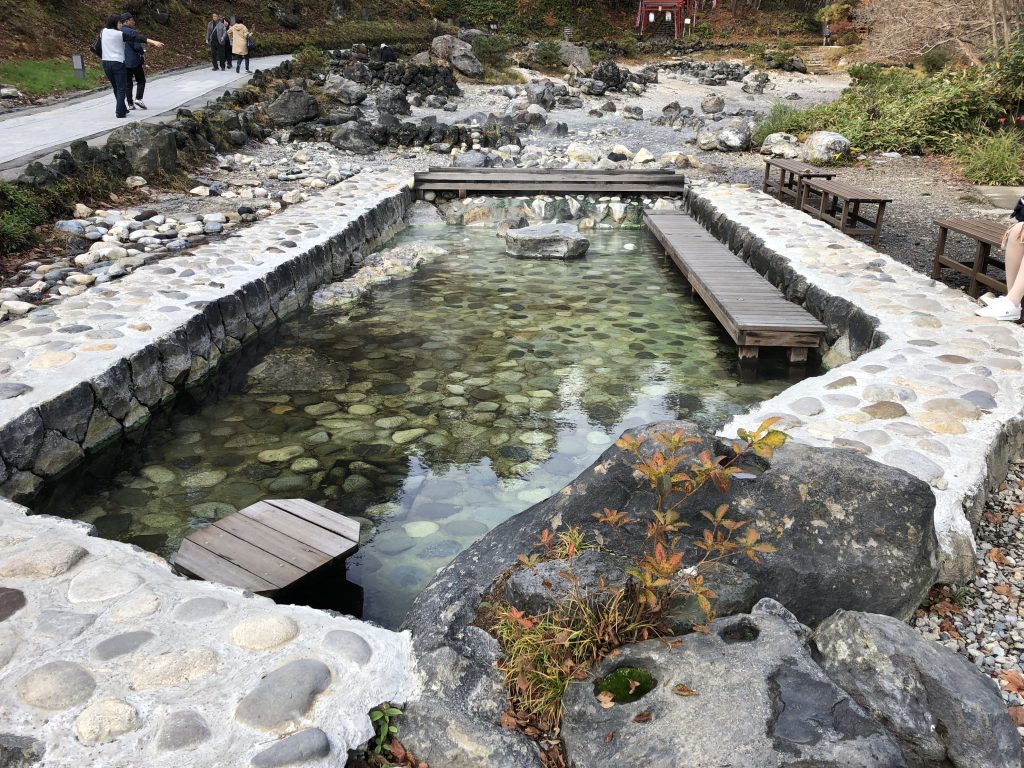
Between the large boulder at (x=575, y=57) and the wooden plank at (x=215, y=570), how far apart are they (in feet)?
91.7

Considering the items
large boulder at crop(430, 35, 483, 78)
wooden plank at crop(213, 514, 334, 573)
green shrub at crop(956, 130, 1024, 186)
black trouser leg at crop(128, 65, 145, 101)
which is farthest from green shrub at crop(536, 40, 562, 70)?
wooden plank at crop(213, 514, 334, 573)

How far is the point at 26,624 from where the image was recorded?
264 cm

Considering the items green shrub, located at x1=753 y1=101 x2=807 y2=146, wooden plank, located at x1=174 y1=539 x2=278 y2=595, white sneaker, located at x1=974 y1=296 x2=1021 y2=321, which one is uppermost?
green shrub, located at x1=753 y1=101 x2=807 y2=146

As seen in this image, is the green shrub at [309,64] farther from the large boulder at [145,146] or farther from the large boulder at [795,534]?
the large boulder at [795,534]

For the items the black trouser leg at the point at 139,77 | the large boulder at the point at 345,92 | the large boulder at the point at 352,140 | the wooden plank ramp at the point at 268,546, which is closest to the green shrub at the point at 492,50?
the large boulder at the point at 345,92

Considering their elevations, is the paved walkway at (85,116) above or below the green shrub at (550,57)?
below

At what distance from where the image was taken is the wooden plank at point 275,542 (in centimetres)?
345

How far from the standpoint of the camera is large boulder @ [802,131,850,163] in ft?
44.1

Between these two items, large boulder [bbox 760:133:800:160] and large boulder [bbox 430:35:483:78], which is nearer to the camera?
large boulder [bbox 760:133:800:160]

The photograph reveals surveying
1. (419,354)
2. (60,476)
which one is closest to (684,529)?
(60,476)

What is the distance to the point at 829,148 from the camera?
13492 mm

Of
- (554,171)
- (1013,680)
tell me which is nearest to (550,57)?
(554,171)

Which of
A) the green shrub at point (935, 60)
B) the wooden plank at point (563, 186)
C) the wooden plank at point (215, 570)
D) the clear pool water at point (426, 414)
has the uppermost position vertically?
the green shrub at point (935, 60)

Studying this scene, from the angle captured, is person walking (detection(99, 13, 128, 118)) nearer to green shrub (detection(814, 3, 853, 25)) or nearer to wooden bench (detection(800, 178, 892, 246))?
wooden bench (detection(800, 178, 892, 246))
